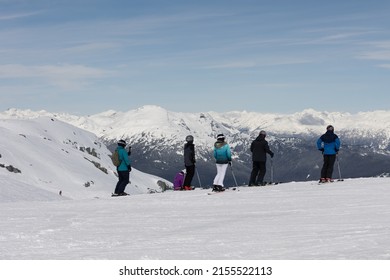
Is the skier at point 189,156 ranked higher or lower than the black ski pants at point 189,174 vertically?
higher

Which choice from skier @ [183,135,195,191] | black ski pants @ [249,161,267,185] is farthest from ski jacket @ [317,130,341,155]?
skier @ [183,135,195,191]

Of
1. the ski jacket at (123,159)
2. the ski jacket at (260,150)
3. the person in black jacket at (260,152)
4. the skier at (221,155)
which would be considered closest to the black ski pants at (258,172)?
the person in black jacket at (260,152)

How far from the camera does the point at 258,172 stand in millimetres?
26984

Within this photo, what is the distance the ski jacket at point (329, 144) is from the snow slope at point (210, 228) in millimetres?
3161

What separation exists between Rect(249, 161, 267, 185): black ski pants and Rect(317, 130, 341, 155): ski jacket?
8.39 ft

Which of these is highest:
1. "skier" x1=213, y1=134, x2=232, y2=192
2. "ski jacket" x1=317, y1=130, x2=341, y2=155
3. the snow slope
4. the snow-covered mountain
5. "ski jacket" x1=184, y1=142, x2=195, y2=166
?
the snow-covered mountain

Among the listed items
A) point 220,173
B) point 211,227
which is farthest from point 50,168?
point 211,227

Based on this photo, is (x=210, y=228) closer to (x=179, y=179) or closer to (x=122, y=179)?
(x=122, y=179)

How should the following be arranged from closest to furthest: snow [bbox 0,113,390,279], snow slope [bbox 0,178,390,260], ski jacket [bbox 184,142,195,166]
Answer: snow [bbox 0,113,390,279] → snow slope [bbox 0,178,390,260] → ski jacket [bbox 184,142,195,166]

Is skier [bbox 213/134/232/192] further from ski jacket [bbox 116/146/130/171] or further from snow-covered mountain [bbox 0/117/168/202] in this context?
snow-covered mountain [bbox 0/117/168/202]

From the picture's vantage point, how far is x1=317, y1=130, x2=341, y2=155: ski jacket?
25672mm

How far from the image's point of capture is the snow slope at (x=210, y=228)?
11305 mm

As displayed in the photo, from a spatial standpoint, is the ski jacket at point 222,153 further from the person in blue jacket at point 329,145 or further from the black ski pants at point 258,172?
the person in blue jacket at point 329,145

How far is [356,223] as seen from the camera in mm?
13977
